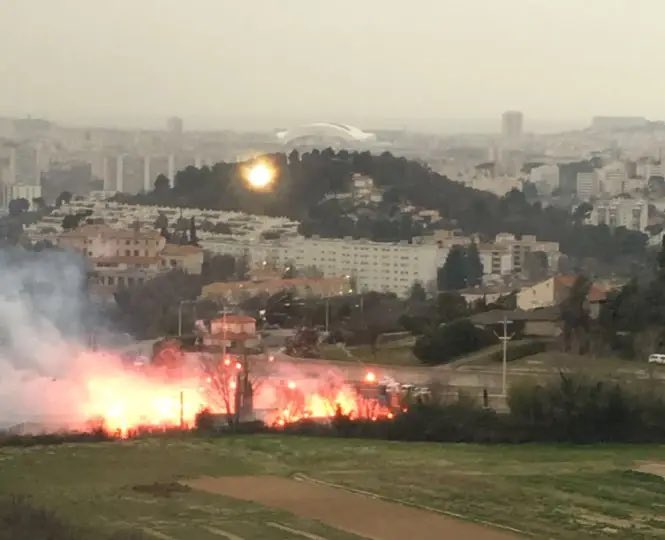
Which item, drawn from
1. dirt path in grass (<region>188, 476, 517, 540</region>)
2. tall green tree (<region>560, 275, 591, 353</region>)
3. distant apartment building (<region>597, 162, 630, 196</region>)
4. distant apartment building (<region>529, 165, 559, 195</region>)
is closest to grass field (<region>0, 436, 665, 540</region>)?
dirt path in grass (<region>188, 476, 517, 540</region>)

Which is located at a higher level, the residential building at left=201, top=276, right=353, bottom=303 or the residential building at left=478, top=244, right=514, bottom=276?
the residential building at left=478, top=244, right=514, bottom=276

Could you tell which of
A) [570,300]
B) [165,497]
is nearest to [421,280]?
[570,300]

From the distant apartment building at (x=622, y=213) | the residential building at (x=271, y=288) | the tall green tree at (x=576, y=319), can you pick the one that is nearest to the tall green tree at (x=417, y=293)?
the residential building at (x=271, y=288)

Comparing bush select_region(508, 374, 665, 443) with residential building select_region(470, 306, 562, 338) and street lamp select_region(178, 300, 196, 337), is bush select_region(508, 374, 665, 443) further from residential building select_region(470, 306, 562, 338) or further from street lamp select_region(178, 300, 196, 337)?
A: street lamp select_region(178, 300, 196, 337)

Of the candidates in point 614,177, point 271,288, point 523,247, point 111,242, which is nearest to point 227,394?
point 271,288

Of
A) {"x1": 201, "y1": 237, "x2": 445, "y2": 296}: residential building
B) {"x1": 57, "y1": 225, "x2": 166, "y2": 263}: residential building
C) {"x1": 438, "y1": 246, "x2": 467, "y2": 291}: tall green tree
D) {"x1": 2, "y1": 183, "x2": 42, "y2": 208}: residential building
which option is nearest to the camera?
{"x1": 57, "y1": 225, "x2": 166, "y2": 263}: residential building

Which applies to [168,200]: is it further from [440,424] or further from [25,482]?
[25,482]
